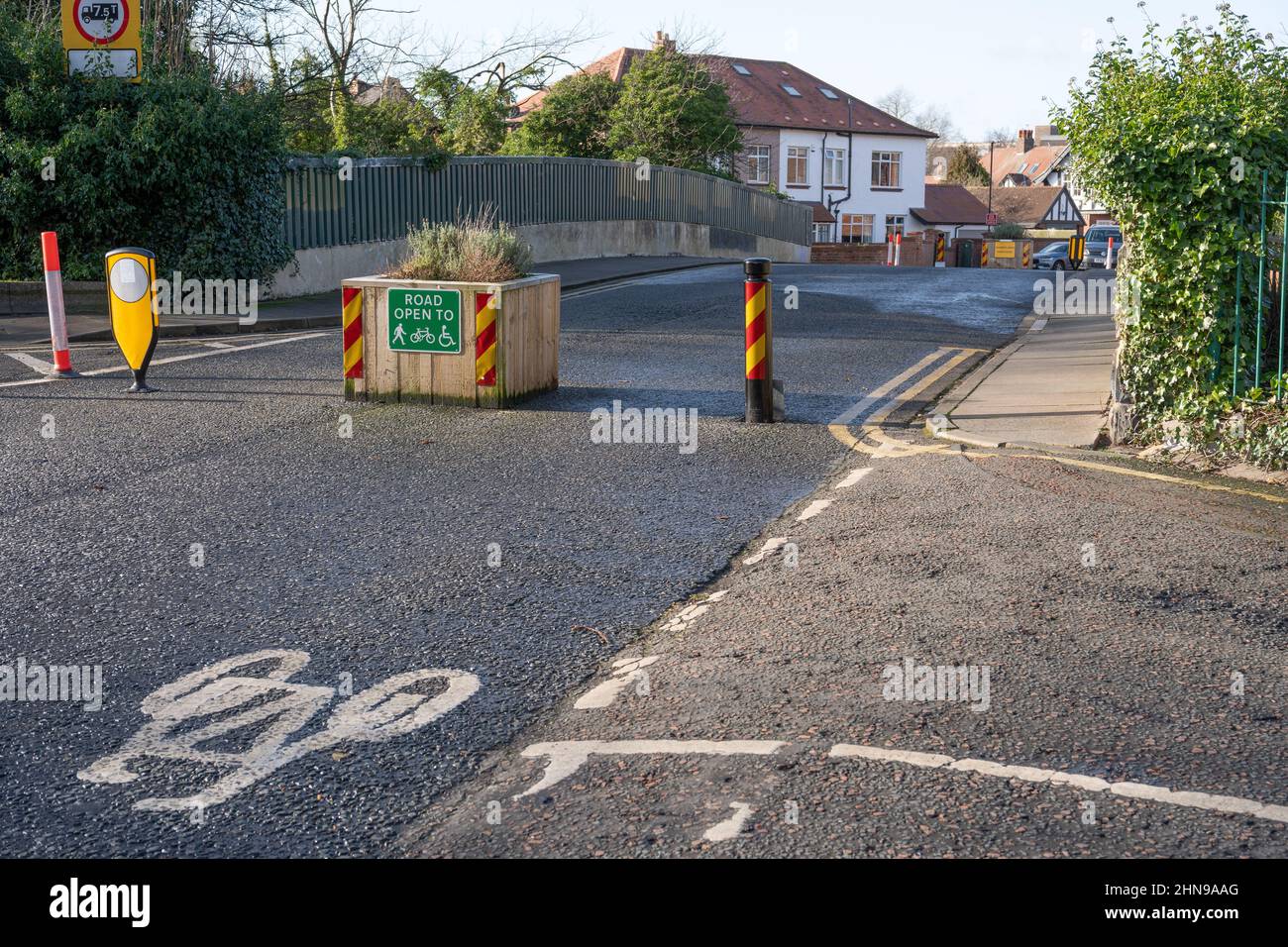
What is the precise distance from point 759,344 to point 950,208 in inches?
2945

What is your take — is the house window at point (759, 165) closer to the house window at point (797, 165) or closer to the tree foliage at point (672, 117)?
the house window at point (797, 165)

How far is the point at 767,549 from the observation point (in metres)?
6.62

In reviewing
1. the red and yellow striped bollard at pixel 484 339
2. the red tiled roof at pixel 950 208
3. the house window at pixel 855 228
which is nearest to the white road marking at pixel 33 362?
the red and yellow striped bollard at pixel 484 339

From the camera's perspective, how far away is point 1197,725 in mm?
4379

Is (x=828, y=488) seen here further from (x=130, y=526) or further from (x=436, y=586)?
(x=130, y=526)

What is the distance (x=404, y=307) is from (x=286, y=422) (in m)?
1.27

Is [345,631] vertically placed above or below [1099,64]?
below

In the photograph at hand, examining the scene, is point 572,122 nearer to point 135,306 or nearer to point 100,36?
point 100,36

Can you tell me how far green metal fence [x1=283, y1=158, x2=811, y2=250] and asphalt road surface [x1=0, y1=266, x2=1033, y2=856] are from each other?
28.8ft

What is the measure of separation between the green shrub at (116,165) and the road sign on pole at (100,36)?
0.72 feet
